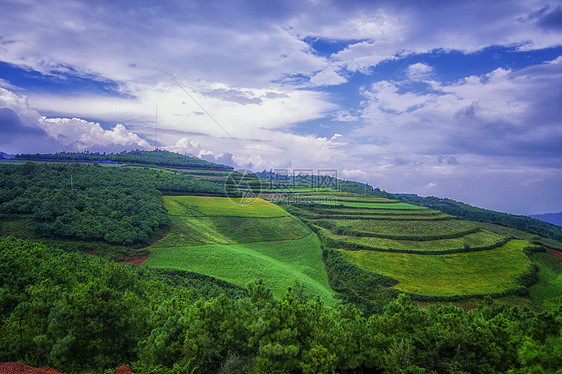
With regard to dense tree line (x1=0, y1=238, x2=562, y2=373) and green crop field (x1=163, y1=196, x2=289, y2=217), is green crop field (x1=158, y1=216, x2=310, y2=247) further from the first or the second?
dense tree line (x1=0, y1=238, x2=562, y2=373)

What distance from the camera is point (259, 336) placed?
17.1 meters

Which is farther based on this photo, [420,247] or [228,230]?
[228,230]

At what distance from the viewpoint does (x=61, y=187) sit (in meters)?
62.8

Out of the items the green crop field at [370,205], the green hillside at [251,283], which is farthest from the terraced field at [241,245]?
the green crop field at [370,205]

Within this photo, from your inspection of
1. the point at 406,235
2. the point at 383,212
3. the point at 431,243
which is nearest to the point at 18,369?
the point at 406,235

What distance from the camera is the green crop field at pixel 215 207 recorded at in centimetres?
7350

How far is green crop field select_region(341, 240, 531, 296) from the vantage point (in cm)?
4247

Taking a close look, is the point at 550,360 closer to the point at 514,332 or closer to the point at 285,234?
the point at 514,332

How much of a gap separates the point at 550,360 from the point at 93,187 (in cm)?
7820

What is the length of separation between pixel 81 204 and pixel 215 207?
29788mm

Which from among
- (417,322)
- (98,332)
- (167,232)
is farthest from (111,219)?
(417,322)

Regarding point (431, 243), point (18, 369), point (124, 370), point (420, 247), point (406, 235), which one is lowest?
point (124, 370)

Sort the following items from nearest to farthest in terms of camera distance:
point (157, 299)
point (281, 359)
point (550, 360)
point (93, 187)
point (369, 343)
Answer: point (550, 360) → point (281, 359) → point (369, 343) → point (157, 299) → point (93, 187)

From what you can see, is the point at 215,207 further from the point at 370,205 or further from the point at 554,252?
the point at 554,252
